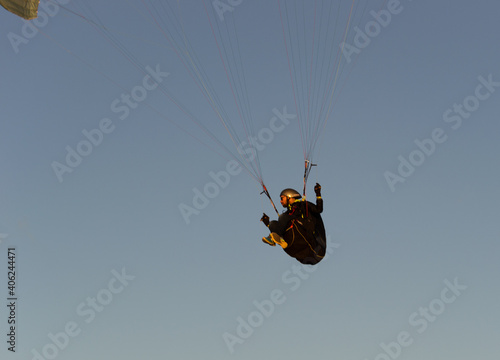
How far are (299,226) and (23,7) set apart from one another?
8611mm

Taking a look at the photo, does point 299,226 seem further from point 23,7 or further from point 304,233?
point 23,7

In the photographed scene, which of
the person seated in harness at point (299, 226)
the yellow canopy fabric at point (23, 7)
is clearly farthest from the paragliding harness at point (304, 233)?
the yellow canopy fabric at point (23, 7)

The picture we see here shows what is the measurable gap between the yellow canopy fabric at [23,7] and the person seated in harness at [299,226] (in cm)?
765

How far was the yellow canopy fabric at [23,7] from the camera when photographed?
59.0 ft

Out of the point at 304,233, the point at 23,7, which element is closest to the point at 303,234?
the point at 304,233

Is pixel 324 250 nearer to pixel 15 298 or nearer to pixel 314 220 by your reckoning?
pixel 314 220

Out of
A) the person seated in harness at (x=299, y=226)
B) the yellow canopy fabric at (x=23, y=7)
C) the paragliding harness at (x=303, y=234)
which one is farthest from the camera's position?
the yellow canopy fabric at (x=23, y=7)

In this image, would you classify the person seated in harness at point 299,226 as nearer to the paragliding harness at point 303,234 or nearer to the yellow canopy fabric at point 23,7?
the paragliding harness at point 303,234

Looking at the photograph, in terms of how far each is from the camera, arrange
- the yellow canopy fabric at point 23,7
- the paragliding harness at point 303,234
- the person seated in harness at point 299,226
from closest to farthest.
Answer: the person seated in harness at point 299,226
the paragliding harness at point 303,234
the yellow canopy fabric at point 23,7

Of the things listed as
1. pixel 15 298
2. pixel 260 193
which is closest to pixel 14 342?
pixel 15 298

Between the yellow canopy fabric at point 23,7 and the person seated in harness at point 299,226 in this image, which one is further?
the yellow canopy fabric at point 23,7

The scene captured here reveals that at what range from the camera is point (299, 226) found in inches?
677

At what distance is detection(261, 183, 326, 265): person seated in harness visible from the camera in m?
17.1

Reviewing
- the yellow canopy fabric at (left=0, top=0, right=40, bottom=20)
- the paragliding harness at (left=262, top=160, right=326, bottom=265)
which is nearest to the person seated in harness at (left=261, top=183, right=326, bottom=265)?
the paragliding harness at (left=262, top=160, right=326, bottom=265)
